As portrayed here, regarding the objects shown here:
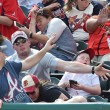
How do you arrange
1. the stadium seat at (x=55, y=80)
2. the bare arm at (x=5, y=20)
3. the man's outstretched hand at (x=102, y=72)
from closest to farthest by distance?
the man's outstretched hand at (x=102, y=72) → the stadium seat at (x=55, y=80) → the bare arm at (x=5, y=20)

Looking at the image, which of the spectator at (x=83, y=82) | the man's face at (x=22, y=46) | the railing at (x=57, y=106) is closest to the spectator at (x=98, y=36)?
the spectator at (x=83, y=82)

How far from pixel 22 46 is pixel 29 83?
85 cm

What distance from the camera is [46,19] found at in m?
8.64

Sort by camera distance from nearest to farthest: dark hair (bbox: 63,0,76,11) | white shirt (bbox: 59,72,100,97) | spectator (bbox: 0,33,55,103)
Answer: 1. spectator (bbox: 0,33,55,103)
2. white shirt (bbox: 59,72,100,97)
3. dark hair (bbox: 63,0,76,11)

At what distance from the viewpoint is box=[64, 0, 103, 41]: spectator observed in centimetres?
916

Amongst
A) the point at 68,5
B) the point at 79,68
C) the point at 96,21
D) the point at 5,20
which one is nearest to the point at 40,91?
the point at 79,68

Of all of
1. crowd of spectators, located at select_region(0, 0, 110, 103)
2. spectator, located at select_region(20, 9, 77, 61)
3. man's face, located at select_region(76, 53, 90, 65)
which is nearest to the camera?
crowd of spectators, located at select_region(0, 0, 110, 103)

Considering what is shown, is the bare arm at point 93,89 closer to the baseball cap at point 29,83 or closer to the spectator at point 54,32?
the baseball cap at point 29,83

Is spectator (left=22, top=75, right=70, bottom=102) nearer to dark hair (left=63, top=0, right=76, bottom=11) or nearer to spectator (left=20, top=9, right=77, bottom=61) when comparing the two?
spectator (left=20, top=9, right=77, bottom=61)

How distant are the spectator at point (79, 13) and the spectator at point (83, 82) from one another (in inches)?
62.6

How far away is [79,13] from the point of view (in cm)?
921

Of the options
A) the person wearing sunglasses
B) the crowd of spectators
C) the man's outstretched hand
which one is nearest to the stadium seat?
the crowd of spectators

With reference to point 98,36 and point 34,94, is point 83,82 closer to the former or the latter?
point 34,94

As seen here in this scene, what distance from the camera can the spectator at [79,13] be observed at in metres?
9.16
